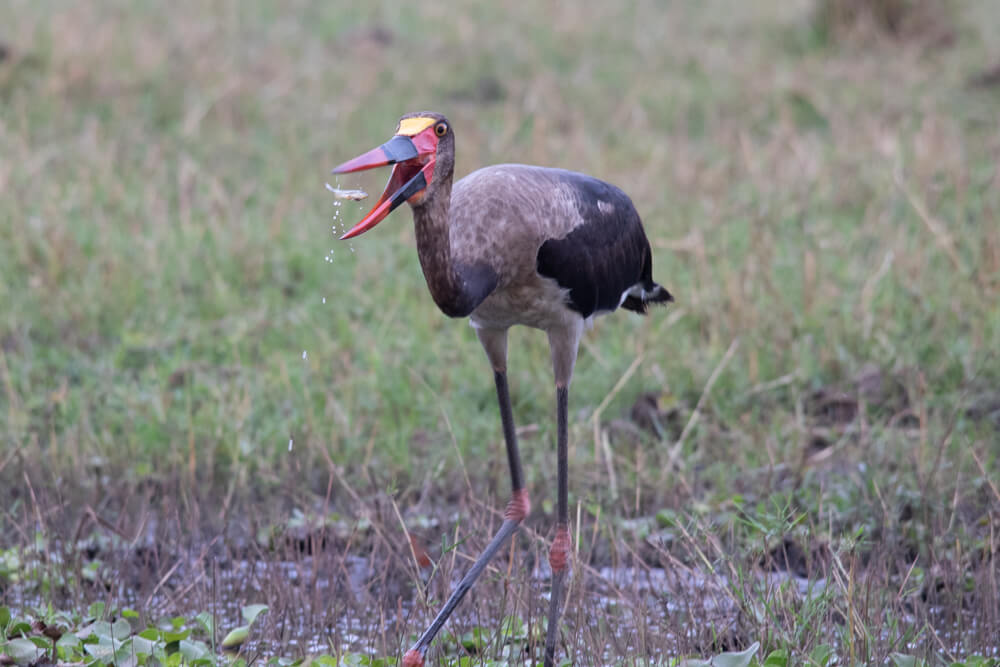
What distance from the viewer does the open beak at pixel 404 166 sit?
225 centimetres

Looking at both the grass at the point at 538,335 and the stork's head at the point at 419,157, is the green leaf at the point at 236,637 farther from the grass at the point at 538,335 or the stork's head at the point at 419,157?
the stork's head at the point at 419,157

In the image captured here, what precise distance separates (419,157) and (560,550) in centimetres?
111

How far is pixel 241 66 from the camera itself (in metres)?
8.27

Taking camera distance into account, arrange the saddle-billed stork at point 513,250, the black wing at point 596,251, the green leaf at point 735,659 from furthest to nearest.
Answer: the black wing at point 596,251 < the green leaf at point 735,659 < the saddle-billed stork at point 513,250

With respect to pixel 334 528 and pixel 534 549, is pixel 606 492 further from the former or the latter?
pixel 334 528

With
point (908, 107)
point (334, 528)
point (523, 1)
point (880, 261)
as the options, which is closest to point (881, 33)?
point (908, 107)

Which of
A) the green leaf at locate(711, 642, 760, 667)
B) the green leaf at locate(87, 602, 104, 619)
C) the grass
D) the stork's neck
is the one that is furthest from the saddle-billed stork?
the green leaf at locate(87, 602, 104, 619)

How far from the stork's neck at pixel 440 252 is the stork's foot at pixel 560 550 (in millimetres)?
795

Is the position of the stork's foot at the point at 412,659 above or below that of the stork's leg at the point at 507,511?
below

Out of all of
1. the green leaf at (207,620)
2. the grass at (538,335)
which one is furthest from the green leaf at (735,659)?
the green leaf at (207,620)

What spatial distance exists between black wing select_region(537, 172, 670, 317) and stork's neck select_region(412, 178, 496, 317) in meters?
0.30

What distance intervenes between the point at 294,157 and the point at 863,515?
162 inches

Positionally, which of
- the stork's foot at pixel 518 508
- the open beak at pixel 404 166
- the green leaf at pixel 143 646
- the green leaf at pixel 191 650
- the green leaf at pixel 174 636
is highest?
the open beak at pixel 404 166

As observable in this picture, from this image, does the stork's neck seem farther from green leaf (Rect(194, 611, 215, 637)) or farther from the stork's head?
green leaf (Rect(194, 611, 215, 637))
